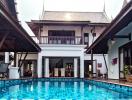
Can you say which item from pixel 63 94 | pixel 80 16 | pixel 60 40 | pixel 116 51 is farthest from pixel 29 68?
pixel 63 94

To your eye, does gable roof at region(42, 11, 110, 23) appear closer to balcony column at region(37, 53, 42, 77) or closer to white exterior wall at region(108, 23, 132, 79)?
balcony column at region(37, 53, 42, 77)

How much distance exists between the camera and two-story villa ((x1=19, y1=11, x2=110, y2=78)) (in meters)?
25.8

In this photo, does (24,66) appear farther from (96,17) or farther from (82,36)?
(96,17)

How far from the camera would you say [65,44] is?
1017 inches

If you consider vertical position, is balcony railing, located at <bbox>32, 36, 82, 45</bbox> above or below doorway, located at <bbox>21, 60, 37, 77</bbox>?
above

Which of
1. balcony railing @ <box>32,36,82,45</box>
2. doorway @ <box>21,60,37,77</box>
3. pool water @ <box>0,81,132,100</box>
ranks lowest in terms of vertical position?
pool water @ <box>0,81,132,100</box>

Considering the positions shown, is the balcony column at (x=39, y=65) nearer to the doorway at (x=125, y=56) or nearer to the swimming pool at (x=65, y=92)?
the swimming pool at (x=65, y=92)

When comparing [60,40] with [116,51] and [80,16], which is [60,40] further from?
[116,51]

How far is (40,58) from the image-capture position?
25.8 meters

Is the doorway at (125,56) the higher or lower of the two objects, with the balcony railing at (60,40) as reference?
lower

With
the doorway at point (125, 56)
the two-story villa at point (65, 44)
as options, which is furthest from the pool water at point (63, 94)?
the two-story villa at point (65, 44)

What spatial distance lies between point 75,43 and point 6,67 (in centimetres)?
902

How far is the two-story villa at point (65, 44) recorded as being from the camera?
25.8 meters

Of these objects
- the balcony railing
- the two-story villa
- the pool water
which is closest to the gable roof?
the two-story villa
